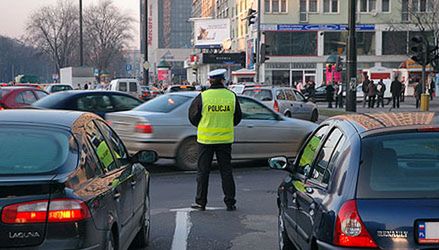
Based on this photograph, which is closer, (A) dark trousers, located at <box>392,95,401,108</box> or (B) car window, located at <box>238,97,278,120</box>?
(B) car window, located at <box>238,97,278,120</box>

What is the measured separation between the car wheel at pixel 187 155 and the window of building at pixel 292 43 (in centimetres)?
5179

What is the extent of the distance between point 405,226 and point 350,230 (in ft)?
1.02

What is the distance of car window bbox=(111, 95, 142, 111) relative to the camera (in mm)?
15266

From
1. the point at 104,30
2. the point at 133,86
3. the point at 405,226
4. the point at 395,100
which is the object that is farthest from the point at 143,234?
the point at 104,30

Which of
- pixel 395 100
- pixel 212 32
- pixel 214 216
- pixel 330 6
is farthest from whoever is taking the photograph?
pixel 212 32

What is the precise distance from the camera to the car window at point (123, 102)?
15266mm

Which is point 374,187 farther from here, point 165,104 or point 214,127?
point 165,104

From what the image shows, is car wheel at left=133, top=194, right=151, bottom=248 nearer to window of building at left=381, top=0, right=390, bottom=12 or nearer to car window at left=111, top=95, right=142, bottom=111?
car window at left=111, top=95, right=142, bottom=111

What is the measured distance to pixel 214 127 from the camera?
848 centimetres

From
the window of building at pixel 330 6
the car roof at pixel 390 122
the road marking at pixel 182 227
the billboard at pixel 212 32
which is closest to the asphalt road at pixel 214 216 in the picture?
the road marking at pixel 182 227

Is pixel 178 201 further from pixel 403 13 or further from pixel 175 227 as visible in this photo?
pixel 403 13

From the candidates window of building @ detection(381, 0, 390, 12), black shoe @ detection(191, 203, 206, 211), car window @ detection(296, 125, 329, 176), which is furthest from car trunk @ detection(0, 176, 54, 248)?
window of building @ detection(381, 0, 390, 12)

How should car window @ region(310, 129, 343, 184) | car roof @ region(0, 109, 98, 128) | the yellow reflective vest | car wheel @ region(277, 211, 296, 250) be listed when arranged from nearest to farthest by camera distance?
car window @ region(310, 129, 343, 184), car roof @ region(0, 109, 98, 128), car wheel @ region(277, 211, 296, 250), the yellow reflective vest

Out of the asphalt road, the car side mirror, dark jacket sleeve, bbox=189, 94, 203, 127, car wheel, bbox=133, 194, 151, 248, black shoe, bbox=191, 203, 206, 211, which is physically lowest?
the asphalt road
